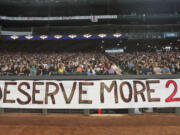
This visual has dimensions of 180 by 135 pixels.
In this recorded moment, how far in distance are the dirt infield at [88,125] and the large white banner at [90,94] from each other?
1.06 ft

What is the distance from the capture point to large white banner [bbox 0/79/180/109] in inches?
148

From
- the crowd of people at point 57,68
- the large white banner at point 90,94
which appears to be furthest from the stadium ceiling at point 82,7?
the large white banner at point 90,94

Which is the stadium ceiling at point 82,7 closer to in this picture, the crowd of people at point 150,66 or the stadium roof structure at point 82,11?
the stadium roof structure at point 82,11

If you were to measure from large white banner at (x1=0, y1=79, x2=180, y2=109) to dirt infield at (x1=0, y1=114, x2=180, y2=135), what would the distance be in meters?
0.32

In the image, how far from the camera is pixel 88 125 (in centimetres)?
333

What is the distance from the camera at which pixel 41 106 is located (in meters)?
3.90

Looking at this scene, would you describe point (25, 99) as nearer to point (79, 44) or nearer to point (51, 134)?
point (51, 134)

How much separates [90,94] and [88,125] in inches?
33.0

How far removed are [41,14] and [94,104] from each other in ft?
65.1

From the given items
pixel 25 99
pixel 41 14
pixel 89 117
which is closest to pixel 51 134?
pixel 89 117

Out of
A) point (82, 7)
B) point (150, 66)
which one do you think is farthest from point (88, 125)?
point (82, 7)

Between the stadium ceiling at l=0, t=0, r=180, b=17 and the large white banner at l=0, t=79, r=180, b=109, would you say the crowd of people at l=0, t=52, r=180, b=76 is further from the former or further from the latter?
the stadium ceiling at l=0, t=0, r=180, b=17

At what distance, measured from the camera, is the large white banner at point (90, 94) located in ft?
12.4

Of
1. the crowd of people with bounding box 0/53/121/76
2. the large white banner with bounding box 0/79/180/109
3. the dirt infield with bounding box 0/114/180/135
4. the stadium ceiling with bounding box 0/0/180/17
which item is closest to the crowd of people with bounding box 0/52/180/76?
the crowd of people with bounding box 0/53/121/76
